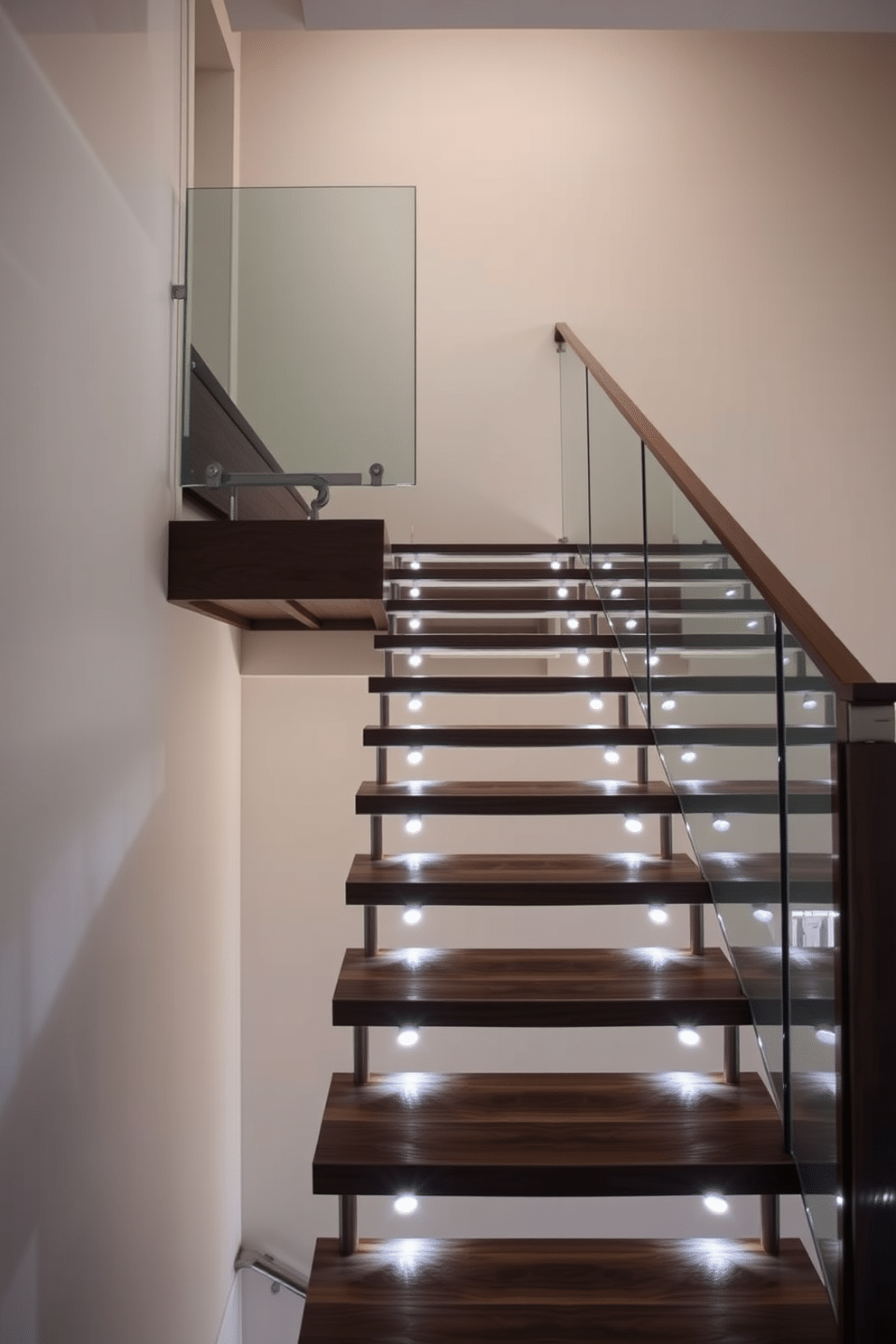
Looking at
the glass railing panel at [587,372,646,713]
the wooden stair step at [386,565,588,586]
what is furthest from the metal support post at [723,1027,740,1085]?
the wooden stair step at [386,565,588,586]

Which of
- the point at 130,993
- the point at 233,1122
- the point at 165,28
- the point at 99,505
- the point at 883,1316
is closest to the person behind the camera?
the point at 883,1316

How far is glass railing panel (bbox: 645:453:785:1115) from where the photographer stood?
2.30 meters

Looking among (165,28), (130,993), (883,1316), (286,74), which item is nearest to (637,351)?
(286,74)

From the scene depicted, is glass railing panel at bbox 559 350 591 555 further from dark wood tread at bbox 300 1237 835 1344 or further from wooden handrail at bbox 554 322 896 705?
dark wood tread at bbox 300 1237 835 1344

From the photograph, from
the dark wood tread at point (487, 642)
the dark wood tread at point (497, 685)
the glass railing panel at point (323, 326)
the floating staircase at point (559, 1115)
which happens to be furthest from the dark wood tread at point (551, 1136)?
the glass railing panel at point (323, 326)

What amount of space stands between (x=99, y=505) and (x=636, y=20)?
3181 millimetres

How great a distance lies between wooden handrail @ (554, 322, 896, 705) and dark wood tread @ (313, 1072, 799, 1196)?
1037 mm

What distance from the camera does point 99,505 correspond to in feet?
8.92

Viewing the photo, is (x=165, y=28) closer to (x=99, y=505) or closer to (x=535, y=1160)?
(x=99, y=505)

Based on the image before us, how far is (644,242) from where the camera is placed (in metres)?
6.11

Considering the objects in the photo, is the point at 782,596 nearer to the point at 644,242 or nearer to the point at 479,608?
the point at 479,608

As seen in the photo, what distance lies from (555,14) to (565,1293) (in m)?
4.37

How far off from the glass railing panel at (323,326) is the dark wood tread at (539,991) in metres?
1.53

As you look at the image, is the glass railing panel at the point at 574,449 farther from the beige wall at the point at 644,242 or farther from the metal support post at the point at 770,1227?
the metal support post at the point at 770,1227
